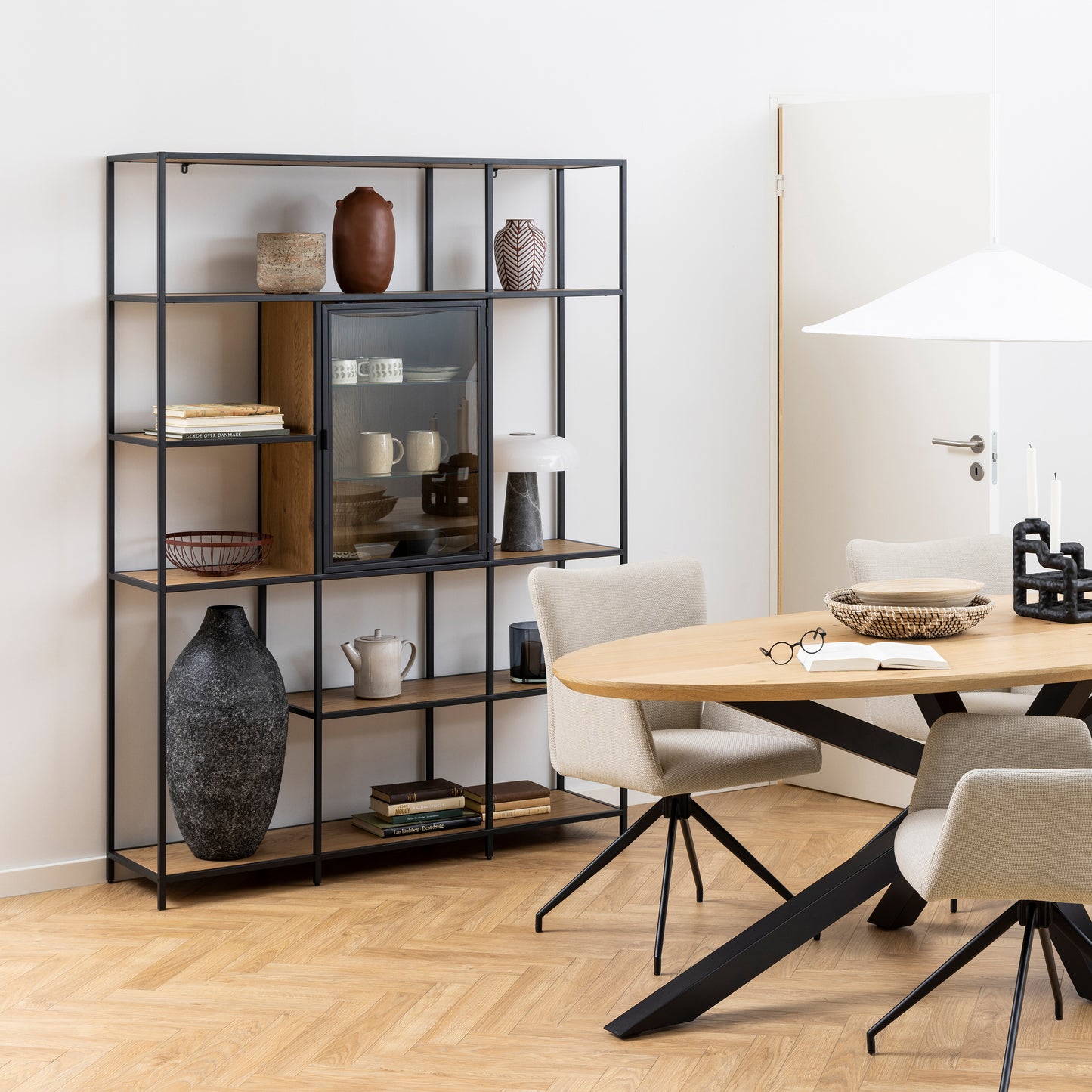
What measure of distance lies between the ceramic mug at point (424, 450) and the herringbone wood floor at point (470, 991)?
1.12 meters

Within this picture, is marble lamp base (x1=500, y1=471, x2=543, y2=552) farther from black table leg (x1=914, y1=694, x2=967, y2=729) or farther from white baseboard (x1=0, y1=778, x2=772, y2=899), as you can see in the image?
black table leg (x1=914, y1=694, x2=967, y2=729)

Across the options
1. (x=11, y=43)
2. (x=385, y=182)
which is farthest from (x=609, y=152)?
(x=11, y=43)

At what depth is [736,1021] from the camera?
334cm

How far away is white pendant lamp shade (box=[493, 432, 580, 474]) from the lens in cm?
451

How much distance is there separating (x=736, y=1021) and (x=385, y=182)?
252 cm

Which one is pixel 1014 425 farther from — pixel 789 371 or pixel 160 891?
pixel 160 891

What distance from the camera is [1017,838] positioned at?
108 inches

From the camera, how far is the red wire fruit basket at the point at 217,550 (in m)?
4.18

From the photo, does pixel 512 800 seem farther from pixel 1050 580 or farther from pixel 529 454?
pixel 1050 580

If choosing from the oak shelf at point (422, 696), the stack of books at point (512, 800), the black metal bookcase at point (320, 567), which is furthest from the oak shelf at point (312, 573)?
the stack of books at point (512, 800)

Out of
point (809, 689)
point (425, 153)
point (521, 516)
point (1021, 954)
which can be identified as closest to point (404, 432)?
point (521, 516)

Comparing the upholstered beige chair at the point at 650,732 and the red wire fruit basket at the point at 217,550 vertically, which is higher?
the red wire fruit basket at the point at 217,550

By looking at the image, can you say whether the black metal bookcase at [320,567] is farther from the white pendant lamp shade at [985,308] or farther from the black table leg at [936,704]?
the white pendant lamp shade at [985,308]

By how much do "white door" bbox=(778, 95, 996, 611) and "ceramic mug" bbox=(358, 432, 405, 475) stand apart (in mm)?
1525
